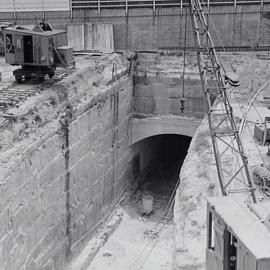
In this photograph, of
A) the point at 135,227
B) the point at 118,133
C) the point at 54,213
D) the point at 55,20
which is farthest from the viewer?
the point at 55,20

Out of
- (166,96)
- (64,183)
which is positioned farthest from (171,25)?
(64,183)

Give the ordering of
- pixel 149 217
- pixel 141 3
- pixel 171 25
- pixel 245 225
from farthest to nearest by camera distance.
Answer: pixel 141 3
pixel 171 25
pixel 149 217
pixel 245 225

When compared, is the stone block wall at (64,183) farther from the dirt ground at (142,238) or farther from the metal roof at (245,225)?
the metal roof at (245,225)

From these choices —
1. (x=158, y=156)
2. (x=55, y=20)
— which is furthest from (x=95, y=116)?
(x=55, y=20)

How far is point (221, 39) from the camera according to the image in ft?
101

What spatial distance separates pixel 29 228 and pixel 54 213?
6.86 ft

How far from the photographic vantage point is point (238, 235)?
852cm

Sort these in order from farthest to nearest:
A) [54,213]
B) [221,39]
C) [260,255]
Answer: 1. [221,39]
2. [54,213]
3. [260,255]

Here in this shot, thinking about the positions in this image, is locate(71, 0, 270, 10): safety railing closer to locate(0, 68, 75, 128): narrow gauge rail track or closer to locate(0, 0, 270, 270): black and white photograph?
locate(0, 0, 270, 270): black and white photograph

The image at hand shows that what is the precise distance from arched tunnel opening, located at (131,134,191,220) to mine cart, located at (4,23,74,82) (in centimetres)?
789

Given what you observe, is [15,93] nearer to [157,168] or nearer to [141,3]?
[157,168]

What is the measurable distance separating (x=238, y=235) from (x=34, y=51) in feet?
48.8

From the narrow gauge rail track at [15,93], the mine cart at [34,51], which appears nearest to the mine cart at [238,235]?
the narrow gauge rail track at [15,93]

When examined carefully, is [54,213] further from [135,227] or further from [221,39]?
[221,39]
